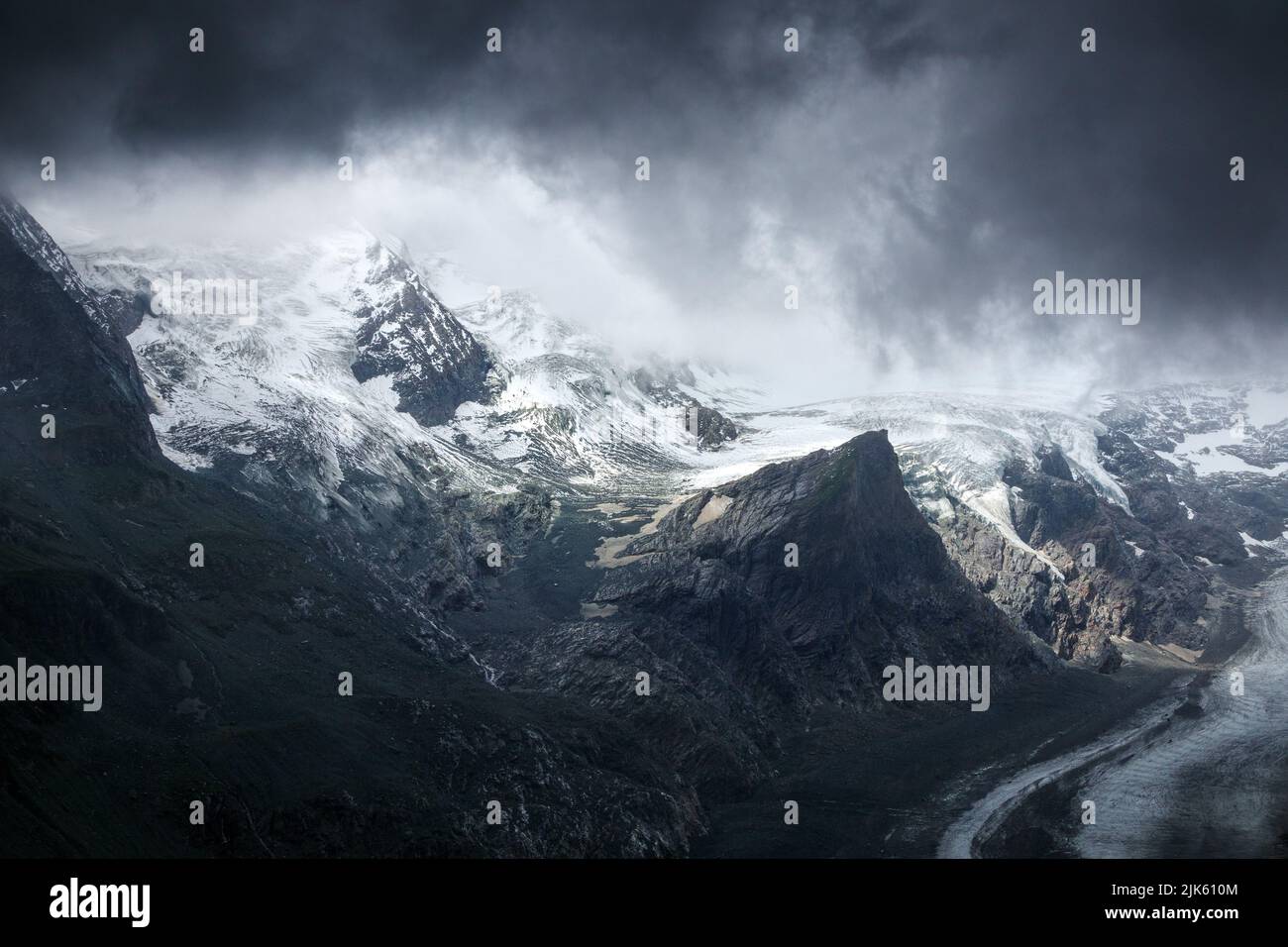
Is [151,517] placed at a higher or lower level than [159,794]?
higher

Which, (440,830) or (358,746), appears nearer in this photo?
(440,830)

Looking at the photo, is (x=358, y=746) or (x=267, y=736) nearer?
(x=267, y=736)

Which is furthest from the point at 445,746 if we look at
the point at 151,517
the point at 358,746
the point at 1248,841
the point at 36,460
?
the point at 1248,841
